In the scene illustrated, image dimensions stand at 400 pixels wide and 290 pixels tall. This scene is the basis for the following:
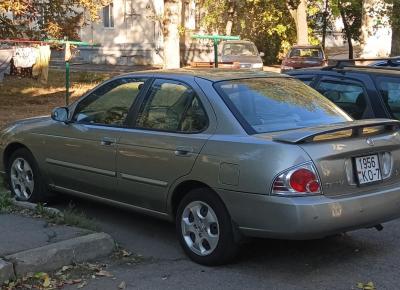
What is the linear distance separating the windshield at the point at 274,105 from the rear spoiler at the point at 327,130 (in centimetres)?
23

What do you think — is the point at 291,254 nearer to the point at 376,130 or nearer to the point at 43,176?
the point at 376,130

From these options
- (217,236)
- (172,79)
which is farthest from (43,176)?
(217,236)

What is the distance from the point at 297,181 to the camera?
452 centimetres

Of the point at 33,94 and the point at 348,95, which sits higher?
the point at 348,95

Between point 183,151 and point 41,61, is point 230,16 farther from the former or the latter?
point 183,151

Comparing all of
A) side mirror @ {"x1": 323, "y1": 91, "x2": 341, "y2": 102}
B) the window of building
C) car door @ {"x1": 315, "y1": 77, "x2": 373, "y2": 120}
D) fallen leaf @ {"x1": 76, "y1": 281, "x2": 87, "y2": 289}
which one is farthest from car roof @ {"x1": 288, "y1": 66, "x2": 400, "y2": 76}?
the window of building

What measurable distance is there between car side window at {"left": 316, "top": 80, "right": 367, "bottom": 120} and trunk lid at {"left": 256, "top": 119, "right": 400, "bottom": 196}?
2.11 meters

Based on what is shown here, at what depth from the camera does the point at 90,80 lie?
22203 mm

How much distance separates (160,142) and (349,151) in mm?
1575

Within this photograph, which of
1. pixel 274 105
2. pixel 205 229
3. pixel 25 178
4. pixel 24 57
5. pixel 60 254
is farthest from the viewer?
pixel 24 57

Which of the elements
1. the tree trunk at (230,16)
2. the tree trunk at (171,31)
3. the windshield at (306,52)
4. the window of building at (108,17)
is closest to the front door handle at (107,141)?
the tree trunk at (171,31)

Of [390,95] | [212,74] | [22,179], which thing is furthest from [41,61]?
[212,74]

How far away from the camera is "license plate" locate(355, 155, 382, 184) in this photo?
4781 mm

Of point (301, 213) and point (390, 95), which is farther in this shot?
point (390, 95)
